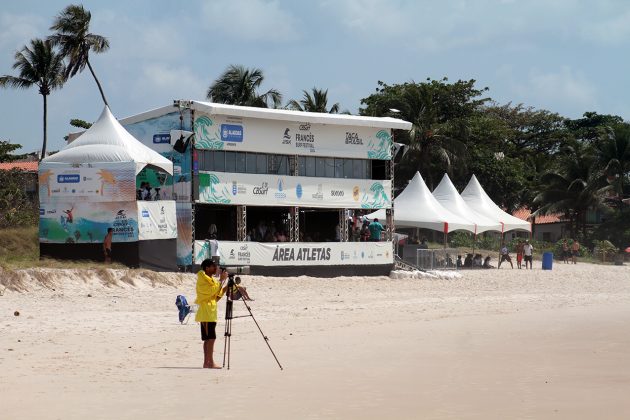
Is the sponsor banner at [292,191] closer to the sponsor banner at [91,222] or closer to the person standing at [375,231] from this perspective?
the person standing at [375,231]

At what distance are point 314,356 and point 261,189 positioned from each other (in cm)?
1725

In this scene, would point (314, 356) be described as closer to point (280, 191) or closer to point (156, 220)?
point (156, 220)

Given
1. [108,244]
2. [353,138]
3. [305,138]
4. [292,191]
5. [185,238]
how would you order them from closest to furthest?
[108,244]
[185,238]
[292,191]
[305,138]
[353,138]

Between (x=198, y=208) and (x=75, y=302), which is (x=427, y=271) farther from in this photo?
(x=75, y=302)

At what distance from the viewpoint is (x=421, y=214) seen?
1465 inches

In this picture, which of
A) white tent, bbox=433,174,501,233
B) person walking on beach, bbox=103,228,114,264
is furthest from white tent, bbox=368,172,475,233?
person walking on beach, bbox=103,228,114,264

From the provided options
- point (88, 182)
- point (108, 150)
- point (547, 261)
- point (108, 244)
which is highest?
point (108, 150)

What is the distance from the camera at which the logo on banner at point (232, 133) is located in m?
30.7

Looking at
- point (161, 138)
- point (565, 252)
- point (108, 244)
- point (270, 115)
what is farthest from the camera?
point (565, 252)

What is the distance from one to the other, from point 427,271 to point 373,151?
15.3 ft

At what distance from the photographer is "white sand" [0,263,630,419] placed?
34.6ft

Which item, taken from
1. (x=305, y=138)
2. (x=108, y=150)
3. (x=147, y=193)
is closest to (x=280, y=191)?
(x=305, y=138)

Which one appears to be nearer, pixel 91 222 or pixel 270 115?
pixel 91 222

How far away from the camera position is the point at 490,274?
118 ft
